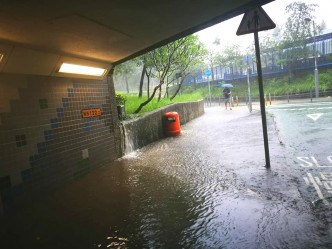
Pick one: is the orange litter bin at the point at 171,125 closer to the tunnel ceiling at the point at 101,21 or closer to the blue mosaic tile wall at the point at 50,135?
the blue mosaic tile wall at the point at 50,135

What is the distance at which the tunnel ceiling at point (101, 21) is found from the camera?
9.22ft

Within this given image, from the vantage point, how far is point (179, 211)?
331cm

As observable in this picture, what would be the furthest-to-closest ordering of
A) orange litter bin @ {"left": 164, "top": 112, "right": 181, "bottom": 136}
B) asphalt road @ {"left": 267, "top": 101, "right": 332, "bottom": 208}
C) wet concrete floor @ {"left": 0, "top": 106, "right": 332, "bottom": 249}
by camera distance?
orange litter bin @ {"left": 164, "top": 112, "right": 181, "bottom": 136}
asphalt road @ {"left": 267, "top": 101, "right": 332, "bottom": 208}
wet concrete floor @ {"left": 0, "top": 106, "right": 332, "bottom": 249}

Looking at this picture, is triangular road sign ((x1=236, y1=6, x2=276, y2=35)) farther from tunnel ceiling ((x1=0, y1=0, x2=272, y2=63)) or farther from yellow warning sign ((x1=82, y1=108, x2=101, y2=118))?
yellow warning sign ((x1=82, y1=108, x2=101, y2=118))

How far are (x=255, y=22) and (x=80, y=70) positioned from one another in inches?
153

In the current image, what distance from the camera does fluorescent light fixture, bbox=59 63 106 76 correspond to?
15.9ft

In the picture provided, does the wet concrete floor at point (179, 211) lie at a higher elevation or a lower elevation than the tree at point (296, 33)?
lower

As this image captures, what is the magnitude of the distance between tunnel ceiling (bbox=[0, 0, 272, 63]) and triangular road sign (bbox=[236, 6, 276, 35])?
0.52 meters

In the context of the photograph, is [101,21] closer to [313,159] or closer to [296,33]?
[313,159]

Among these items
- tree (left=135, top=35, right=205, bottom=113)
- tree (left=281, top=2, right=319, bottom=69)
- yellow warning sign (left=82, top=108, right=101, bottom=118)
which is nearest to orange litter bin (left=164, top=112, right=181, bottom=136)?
tree (left=135, top=35, right=205, bottom=113)

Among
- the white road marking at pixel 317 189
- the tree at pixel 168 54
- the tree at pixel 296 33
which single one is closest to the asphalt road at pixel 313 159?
the white road marking at pixel 317 189

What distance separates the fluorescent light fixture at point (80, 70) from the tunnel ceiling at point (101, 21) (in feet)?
0.89

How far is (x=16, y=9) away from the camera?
262 centimetres

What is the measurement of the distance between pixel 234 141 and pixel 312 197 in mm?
4299
